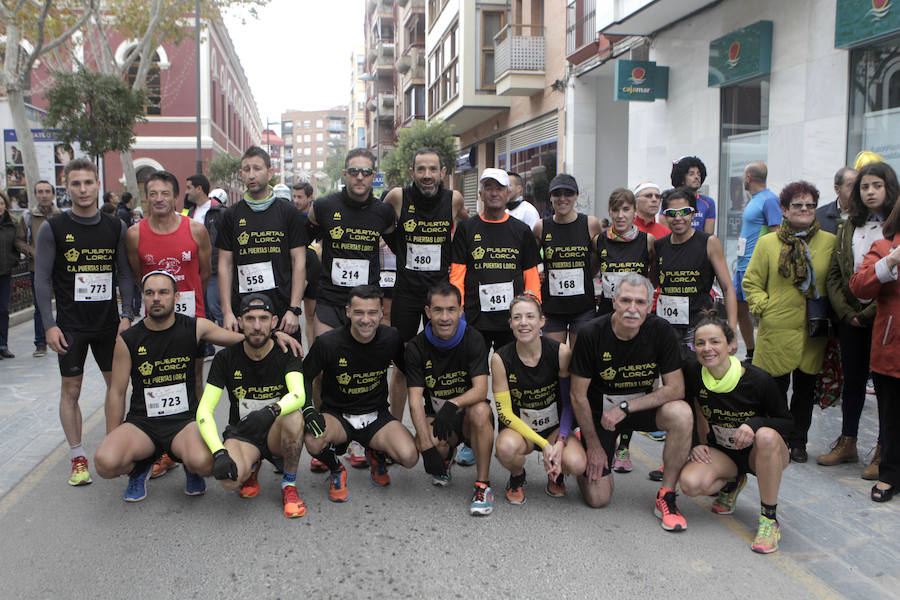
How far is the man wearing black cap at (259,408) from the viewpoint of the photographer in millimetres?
4335

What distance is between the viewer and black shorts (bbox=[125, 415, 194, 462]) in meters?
4.50

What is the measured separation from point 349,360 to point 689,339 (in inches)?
89.8

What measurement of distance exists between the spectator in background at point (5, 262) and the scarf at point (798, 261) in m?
8.60

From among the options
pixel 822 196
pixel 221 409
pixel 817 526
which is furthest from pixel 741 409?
pixel 822 196

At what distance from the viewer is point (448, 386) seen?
4781mm

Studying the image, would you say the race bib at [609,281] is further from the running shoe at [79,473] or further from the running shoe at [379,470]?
the running shoe at [79,473]

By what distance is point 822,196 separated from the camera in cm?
936

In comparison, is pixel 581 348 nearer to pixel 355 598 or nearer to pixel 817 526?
pixel 817 526

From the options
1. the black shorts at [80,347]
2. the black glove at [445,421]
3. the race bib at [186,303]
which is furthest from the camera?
the race bib at [186,303]

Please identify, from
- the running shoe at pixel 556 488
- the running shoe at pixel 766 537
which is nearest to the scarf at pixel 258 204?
the running shoe at pixel 556 488

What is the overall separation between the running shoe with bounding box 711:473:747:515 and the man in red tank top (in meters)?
3.36

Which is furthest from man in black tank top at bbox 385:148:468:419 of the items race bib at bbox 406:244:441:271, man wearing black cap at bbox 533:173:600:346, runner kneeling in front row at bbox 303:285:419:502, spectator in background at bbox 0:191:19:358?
spectator in background at bbox 0:191:19:358

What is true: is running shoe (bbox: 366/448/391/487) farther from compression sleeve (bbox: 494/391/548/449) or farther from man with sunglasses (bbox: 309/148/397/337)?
man with sunglasses (bbox: 309/148/397/337)

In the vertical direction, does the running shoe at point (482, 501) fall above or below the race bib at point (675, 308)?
below
